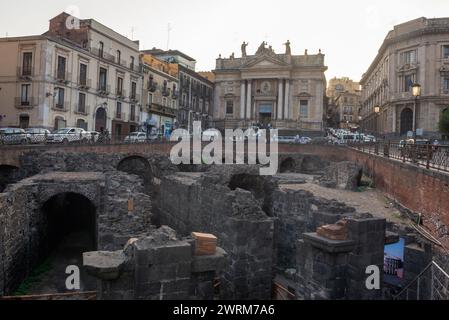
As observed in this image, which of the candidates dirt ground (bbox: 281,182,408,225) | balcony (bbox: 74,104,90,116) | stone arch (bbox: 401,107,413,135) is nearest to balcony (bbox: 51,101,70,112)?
balcony (bbox: 74,104,90,116)

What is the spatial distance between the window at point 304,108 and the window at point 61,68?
112 ft

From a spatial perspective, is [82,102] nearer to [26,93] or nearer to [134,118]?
[26,93]

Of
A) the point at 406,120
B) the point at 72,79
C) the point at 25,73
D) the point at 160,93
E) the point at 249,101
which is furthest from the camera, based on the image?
the point at 249,101

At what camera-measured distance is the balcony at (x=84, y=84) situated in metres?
38.2

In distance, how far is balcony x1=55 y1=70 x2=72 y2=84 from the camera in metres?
35.2

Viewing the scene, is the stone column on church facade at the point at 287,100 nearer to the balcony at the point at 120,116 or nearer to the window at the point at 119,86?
the balcony at the point at 120,116

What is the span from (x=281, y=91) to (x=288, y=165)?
25330 mm

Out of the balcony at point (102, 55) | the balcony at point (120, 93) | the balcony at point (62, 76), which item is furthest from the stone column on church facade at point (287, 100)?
the balcony at point (62, 76)

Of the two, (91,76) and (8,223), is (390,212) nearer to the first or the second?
(8,223)

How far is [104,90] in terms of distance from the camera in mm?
41719

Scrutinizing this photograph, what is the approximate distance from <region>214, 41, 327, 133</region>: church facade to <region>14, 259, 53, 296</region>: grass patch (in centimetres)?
4449

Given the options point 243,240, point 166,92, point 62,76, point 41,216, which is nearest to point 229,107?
point 166,92

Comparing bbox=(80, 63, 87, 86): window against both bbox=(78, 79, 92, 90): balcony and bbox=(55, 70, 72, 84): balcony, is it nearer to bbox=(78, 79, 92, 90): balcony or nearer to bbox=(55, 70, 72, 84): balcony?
bbox=(78, 79, 92, 90): balcony

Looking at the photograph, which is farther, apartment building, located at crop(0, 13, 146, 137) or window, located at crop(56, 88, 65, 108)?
window, located at crop(56, 88, 65, 108)
